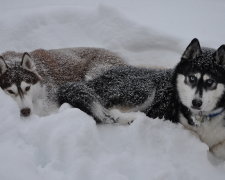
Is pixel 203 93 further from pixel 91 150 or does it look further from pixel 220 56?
pixel 91 150

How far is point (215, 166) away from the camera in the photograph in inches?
121

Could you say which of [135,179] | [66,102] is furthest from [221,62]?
[66,102]

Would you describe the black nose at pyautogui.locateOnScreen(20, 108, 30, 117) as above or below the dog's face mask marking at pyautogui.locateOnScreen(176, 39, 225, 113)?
below

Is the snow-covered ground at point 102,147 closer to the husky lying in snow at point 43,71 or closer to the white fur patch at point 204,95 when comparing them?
the white fur patch at point 204,95

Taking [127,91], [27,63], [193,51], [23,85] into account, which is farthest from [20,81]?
[193,51]

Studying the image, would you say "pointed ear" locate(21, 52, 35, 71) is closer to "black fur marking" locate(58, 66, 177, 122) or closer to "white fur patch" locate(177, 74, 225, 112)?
"black fur marking" locate(58, 66, 177, 122)

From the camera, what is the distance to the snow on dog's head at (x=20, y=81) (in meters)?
3.75

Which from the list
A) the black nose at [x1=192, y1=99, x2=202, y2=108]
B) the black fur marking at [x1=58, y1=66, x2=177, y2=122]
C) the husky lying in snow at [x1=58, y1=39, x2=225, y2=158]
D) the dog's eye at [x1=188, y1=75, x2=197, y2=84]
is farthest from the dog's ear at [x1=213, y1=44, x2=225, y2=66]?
the black fur marking at [x1=58, y1=66, x2=177, y2=122]

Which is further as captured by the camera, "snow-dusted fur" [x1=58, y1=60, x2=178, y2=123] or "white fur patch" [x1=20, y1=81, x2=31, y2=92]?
"white fur patch" [x1=20, y1=81, x2=31, y2=92]

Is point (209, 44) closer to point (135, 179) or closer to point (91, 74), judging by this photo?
point (91, 74)

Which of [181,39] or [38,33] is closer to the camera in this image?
[181,39]

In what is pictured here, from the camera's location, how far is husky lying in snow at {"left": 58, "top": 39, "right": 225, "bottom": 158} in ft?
10.5

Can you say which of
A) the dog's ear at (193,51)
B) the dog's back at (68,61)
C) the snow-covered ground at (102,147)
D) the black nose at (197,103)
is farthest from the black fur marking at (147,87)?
the dog's back at (68,61)

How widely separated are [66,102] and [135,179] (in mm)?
1339
